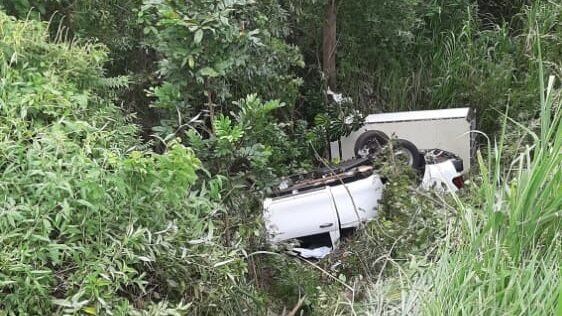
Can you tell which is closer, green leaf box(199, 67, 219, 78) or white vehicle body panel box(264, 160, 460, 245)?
green leaf box(199, 67, 219, 78)

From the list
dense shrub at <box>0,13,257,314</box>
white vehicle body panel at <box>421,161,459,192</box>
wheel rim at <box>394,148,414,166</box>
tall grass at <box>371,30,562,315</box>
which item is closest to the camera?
tall grass at <box>371,30,562,315</box>

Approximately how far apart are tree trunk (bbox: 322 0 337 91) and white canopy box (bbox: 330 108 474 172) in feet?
2.13

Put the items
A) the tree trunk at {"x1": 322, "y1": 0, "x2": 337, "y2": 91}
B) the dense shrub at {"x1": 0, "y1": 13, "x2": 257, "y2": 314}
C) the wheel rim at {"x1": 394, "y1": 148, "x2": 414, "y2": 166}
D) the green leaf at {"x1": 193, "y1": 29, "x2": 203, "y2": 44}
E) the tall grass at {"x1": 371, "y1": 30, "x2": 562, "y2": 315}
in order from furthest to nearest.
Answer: the tree trunk at {"x1": 322, "y1": 0, "x2": 337, "y2": 91}
the wheel rim at {"x1": 394, "y1": 148, "x2": 414, "y2": 166}
the green leaf at {"x1": 193, "y1": 29, "x2": 203, "y2": 44}
the dense shrub at {"x1": 0, "y1": 13, "x2": 257, "y2": 314}
the tall grass at {"x1": 371, "y1": 30, "x2": 562, "y2": 315}

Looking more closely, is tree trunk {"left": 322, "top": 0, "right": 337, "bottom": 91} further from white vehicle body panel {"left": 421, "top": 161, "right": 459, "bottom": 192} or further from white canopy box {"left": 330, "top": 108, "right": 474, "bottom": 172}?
white vehicle body panel {"left": 421, "top": 161, "right": 459, "bottom": 192}

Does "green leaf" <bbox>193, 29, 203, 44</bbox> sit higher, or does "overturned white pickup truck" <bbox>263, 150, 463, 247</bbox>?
"green leaf" <bbox>193, 29, 203, 44</bbox>

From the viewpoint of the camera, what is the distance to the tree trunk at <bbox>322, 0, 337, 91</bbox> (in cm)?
489

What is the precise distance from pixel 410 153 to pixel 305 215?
1.05 meters

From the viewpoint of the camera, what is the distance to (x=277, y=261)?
3.28 meters

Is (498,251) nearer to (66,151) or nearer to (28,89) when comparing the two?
(66,151)

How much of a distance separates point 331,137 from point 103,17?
6.17 ft

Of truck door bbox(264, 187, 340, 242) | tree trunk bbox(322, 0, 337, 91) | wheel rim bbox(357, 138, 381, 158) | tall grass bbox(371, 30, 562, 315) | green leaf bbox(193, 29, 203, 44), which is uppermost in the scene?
green leaf bbox(193, 29, 203, 44)

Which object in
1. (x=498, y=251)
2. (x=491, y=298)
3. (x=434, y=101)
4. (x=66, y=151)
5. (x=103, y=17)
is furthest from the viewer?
(x=434, y=101)

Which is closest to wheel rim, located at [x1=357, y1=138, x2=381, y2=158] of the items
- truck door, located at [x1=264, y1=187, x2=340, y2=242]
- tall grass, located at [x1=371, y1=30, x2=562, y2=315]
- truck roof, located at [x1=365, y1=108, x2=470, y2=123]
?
truck roof, located at [x1=365, y1=108, x2=470, y2=123]

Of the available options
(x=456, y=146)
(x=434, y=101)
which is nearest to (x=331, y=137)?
(x=456, y=146)
